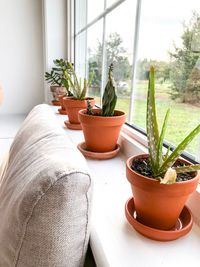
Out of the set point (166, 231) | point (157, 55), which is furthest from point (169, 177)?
point (157, 55)

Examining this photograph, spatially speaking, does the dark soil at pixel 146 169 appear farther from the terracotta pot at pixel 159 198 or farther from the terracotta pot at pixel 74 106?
the terracotta pot at pixel 74 106

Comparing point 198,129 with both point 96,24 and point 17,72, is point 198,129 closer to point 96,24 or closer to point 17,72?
point 96,24

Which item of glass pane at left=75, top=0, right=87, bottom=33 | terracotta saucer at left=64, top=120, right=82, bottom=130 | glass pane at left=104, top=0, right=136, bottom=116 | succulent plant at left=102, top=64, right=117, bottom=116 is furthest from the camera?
glass pane at left=75, top=0, right=87, bottom=33

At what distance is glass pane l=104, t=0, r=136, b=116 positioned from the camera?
4.07 ft

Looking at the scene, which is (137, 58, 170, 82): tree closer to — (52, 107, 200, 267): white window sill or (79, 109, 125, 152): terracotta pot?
(79, 109, 125, 152): terracotta pot

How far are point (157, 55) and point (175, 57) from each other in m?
0.14

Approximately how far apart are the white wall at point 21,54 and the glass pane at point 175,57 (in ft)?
7.62

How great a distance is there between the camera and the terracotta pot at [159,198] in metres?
0.47

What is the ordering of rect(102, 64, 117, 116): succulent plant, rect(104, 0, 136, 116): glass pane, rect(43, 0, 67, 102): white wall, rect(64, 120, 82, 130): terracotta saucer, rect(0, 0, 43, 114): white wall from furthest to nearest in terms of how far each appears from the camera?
rect(0, 0, 43, 114): white wall, rect(43, 0, 67, 102): white wall, rect(64, 120, 82, 130): terracotta saucer, rect(104, 0, 136, 116): glass pane, rect(102, 64, 117, 116): succulent plant

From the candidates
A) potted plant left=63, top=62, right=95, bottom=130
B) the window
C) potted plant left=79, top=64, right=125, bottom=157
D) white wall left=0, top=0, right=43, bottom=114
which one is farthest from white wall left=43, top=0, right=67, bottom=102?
potted plant left=79, top=64, right=125, bottom=157

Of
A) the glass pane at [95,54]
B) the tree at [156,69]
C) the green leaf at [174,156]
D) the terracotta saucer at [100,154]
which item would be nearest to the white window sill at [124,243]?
the green leaf at [174,156]

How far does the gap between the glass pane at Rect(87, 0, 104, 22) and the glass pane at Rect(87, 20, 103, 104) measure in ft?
0.26

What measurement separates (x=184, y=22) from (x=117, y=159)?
570 mm

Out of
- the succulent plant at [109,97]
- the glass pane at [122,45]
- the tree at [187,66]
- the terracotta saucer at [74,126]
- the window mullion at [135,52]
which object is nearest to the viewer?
the tree at [187,66]
